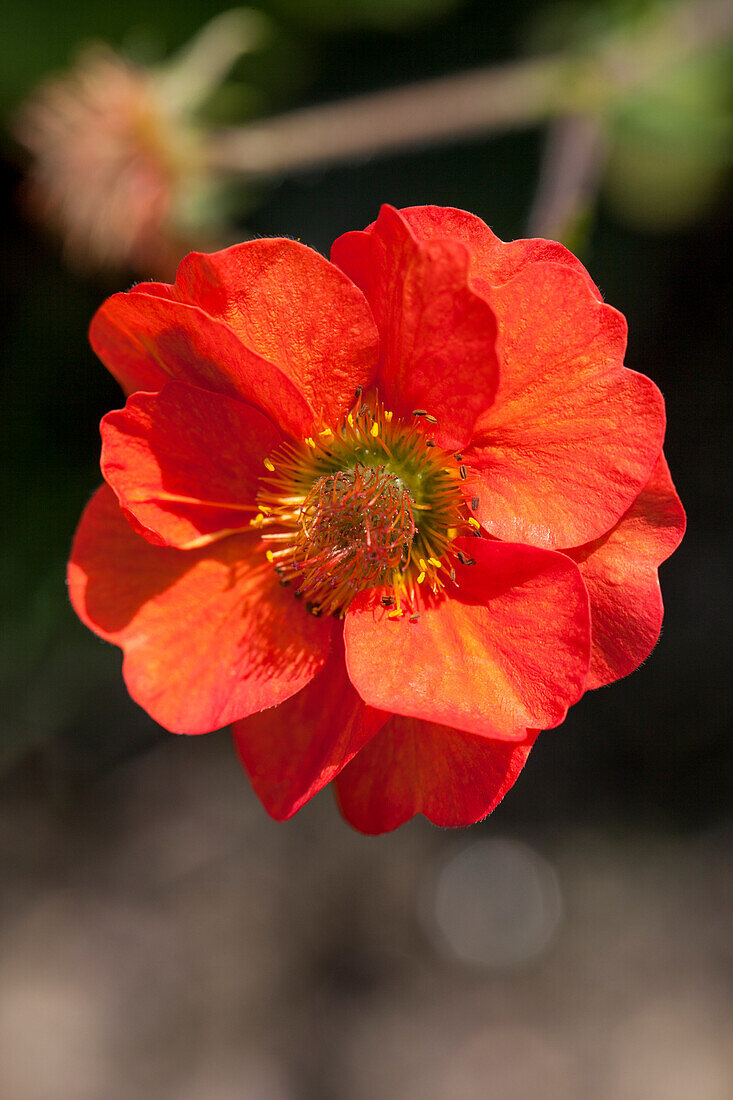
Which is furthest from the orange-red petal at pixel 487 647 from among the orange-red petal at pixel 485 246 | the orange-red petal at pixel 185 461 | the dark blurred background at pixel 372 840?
the dark blurred background at pixel 372 840

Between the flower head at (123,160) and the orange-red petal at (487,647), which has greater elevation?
the flower head at (123,160)

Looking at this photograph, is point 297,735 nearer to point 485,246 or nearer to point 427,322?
point 427,322

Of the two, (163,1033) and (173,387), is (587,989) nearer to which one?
(163,1033)

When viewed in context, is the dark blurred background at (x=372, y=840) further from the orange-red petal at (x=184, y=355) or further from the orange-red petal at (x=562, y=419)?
the orange-red petal at (x=562, y=419)

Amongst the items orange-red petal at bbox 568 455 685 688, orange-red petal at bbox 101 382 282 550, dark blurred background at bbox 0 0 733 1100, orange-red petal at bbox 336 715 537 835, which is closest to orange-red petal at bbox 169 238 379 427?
orange-red petal at bbox 101 382 282 550

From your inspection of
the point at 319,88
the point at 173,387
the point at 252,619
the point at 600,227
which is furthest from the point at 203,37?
the point at 252,619

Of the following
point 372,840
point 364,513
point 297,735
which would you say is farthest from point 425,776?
point 372,840

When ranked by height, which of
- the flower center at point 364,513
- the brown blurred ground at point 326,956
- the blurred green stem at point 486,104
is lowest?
the brown blurred ground at point 326,956

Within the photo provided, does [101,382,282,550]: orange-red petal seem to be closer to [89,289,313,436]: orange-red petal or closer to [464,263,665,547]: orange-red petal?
[89,289,313,436]: orange-red petal
